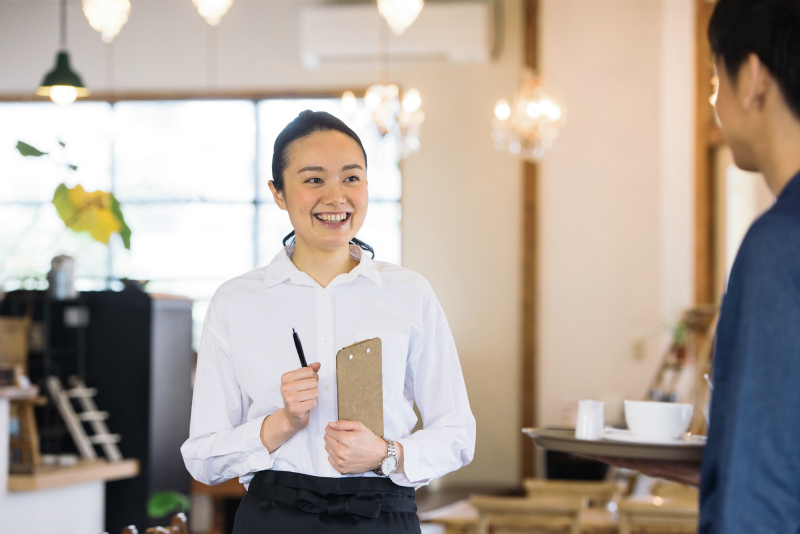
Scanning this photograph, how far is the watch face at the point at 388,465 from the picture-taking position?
140 centimetres

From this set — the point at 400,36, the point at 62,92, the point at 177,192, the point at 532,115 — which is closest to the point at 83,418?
the point at 62,92

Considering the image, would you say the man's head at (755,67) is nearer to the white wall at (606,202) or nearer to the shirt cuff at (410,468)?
the shirt cuff at (410,468)

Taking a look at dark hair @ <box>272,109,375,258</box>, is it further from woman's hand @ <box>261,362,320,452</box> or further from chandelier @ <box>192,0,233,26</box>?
chandelier @ <box>192,0,233,26</box>

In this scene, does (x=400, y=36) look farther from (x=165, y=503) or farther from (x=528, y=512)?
(x=528, y=512)

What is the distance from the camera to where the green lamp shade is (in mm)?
5160

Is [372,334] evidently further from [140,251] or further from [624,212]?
[140,251]

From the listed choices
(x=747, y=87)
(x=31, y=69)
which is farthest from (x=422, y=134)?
(x=747, y=87)

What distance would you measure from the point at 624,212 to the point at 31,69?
563cm

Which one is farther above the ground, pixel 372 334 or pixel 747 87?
pixel 747 87

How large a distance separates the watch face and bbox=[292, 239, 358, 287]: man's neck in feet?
1.12

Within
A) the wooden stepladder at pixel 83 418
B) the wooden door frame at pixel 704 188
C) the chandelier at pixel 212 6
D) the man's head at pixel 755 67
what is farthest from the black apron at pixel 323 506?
the wooden door frame at pixel 704 188

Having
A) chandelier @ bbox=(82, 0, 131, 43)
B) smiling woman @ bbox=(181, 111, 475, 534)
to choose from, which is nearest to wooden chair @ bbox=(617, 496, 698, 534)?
smiling woman @ bbox=(181, 111, 475, 534)

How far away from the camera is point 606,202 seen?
755 cm

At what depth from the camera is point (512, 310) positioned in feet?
25.4
